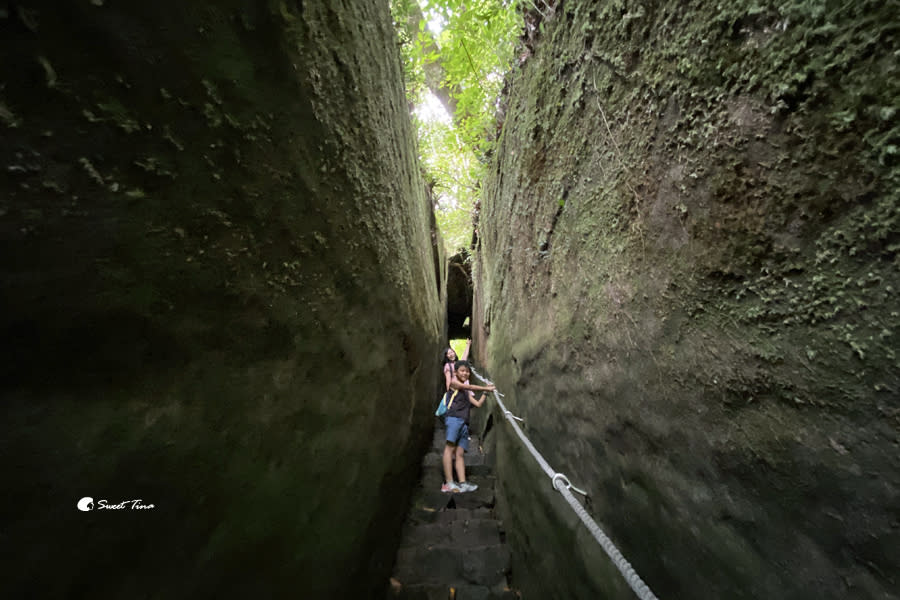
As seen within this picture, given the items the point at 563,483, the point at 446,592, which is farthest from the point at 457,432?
the point at 563,483

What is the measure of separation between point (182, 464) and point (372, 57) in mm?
2124

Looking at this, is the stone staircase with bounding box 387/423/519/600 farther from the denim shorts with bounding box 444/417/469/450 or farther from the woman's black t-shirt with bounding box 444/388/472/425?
the woman's black t-shirt with bounding box 444/388/472/425

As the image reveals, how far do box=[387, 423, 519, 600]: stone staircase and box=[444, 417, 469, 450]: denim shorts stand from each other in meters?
0.63

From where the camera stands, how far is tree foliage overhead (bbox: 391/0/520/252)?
10.7ft

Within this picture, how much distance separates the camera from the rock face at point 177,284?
753 mm

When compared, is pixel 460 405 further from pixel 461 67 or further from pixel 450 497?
pixel 461 67

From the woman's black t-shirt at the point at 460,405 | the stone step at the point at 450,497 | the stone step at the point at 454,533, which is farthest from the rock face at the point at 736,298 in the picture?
the woman's black t-shirt at the point at 460,405

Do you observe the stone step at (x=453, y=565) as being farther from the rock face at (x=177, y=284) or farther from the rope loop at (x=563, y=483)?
the rope loop at (x=563, y=483)

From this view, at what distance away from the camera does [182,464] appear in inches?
43.6

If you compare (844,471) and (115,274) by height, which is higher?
(115,274)

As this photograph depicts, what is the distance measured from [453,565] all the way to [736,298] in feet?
11.7

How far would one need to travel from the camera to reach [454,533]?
3770 millimetres

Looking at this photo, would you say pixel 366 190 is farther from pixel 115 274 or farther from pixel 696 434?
pixel 696 434

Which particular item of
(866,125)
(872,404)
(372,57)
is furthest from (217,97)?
(872,404)
